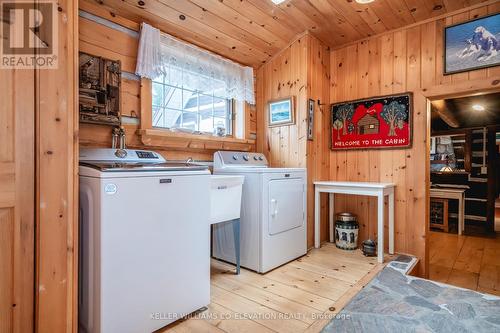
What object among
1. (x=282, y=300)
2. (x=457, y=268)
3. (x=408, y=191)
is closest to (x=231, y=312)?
(x=282, y=300)

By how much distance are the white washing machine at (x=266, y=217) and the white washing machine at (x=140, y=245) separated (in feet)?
2.21

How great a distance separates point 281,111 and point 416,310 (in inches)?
83.3

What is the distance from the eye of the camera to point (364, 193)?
103 inches

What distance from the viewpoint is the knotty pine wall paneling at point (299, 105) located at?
288cm

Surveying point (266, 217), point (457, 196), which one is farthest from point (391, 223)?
point (457, 196)

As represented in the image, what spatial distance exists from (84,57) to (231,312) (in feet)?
6.34

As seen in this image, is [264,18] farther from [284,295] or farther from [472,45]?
[284,295]

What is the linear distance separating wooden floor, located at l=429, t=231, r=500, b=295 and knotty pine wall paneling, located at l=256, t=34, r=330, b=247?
51.1 inches

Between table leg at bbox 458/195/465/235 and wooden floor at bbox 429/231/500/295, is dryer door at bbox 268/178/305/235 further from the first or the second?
table leg at bbox 458/195/465/235

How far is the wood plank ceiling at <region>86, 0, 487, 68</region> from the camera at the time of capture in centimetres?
219

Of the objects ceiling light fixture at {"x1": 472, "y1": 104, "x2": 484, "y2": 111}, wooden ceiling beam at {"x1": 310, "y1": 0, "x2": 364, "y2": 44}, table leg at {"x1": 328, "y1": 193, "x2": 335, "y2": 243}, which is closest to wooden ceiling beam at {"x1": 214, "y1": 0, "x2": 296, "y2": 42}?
wooden ceiling beam at {"x1": 310, "y1": 0, "x2": 364, "y2": 44}

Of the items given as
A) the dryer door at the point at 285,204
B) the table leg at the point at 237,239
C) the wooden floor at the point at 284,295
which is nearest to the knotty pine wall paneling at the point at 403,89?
the wooden floor at the point at 284,295

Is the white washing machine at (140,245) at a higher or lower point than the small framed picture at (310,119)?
lower

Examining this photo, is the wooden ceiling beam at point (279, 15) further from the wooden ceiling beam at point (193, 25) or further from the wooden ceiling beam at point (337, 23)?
the wooden ceiling beam at point (193, 25)
